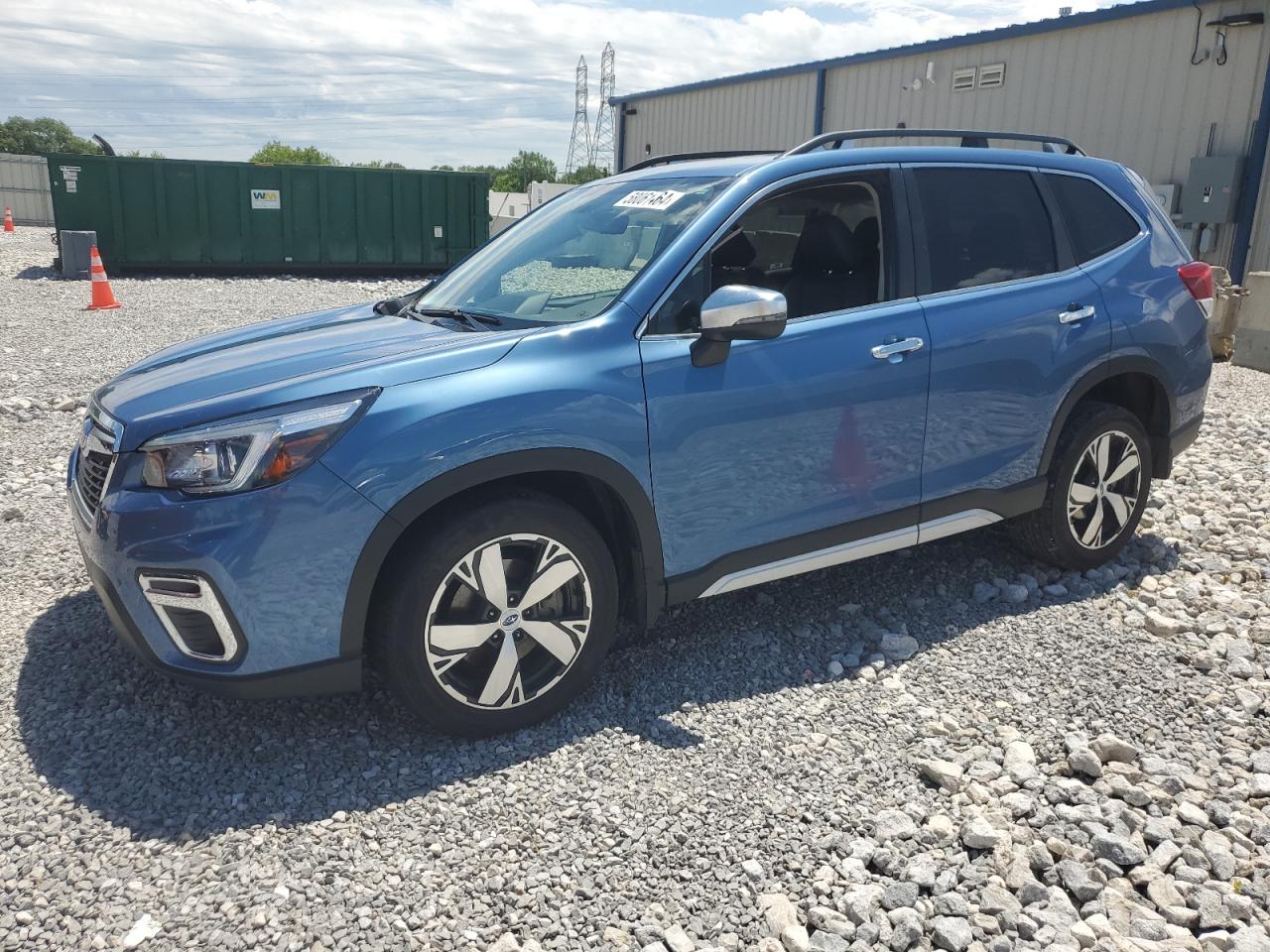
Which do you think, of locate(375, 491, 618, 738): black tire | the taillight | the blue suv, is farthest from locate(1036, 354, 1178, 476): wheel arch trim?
locate(375, 491, 618, 738): black tire

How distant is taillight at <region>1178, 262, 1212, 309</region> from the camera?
4742mm

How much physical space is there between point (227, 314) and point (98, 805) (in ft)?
38.5

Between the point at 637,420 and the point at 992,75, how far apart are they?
14550 mm

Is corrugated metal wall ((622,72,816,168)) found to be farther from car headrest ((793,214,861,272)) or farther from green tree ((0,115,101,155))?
green tree ((0,115,101,155))

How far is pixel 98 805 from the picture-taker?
2975mm

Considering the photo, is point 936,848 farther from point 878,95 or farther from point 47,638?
point 878,95

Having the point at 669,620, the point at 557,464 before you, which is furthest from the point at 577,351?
the point at 669,620

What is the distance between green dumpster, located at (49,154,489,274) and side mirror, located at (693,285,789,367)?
17.6 meters

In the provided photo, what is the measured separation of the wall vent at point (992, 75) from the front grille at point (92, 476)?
49.6ft

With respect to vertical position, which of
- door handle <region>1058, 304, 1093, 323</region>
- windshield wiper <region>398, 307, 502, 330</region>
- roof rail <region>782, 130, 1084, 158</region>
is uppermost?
roof rail <region>782, 130, 1084, 158</region>

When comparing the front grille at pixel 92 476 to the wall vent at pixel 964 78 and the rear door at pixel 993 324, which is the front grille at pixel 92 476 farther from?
the wall vent at pixel 964 78

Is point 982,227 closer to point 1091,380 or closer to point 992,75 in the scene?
point 1091,380

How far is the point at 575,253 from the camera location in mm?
3941

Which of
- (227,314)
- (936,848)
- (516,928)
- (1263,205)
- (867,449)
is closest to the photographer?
(516,928)
